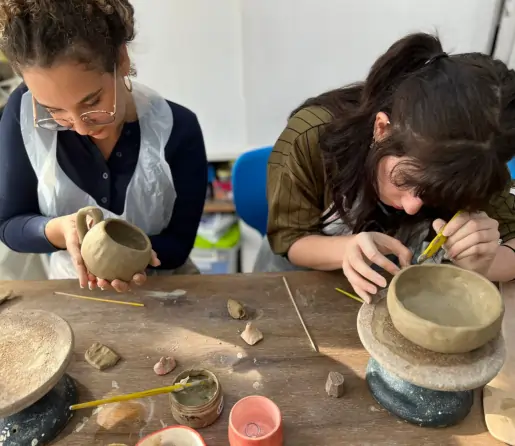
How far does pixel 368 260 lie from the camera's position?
1137mm

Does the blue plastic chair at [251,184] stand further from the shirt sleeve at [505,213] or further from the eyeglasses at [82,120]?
the shirt sleeve at [505,213]

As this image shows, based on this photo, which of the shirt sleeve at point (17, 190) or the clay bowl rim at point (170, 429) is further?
the shirt sleeve at point (17, 190)

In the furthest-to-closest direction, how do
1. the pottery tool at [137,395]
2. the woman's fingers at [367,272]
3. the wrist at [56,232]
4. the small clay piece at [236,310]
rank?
the wrist at [56,232] < the small clay piece at [236,310] < the woman's fingers at [367,272] < the pottery tool at [137,395]

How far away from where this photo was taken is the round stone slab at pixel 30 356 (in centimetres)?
85

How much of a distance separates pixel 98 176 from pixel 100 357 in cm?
57

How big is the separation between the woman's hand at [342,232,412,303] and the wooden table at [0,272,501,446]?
0.49 feet

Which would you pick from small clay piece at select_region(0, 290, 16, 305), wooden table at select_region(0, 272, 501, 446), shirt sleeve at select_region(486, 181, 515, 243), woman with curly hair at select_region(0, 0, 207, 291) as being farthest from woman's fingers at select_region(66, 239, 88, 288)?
shirt sleeve at select_region(486, 181, 515, 243)

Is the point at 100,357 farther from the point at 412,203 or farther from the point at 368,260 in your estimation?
the point at 412,203

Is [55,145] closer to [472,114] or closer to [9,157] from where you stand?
[9,157]

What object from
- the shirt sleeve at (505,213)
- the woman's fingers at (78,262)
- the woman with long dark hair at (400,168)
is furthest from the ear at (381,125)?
the woman's fingers at (78,262)

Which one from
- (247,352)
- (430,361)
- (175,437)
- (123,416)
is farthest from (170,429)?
(430,361)

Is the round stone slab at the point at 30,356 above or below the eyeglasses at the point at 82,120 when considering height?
below

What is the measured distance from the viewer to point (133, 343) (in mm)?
1133

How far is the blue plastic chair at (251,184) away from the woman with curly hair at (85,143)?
0.46 ft
